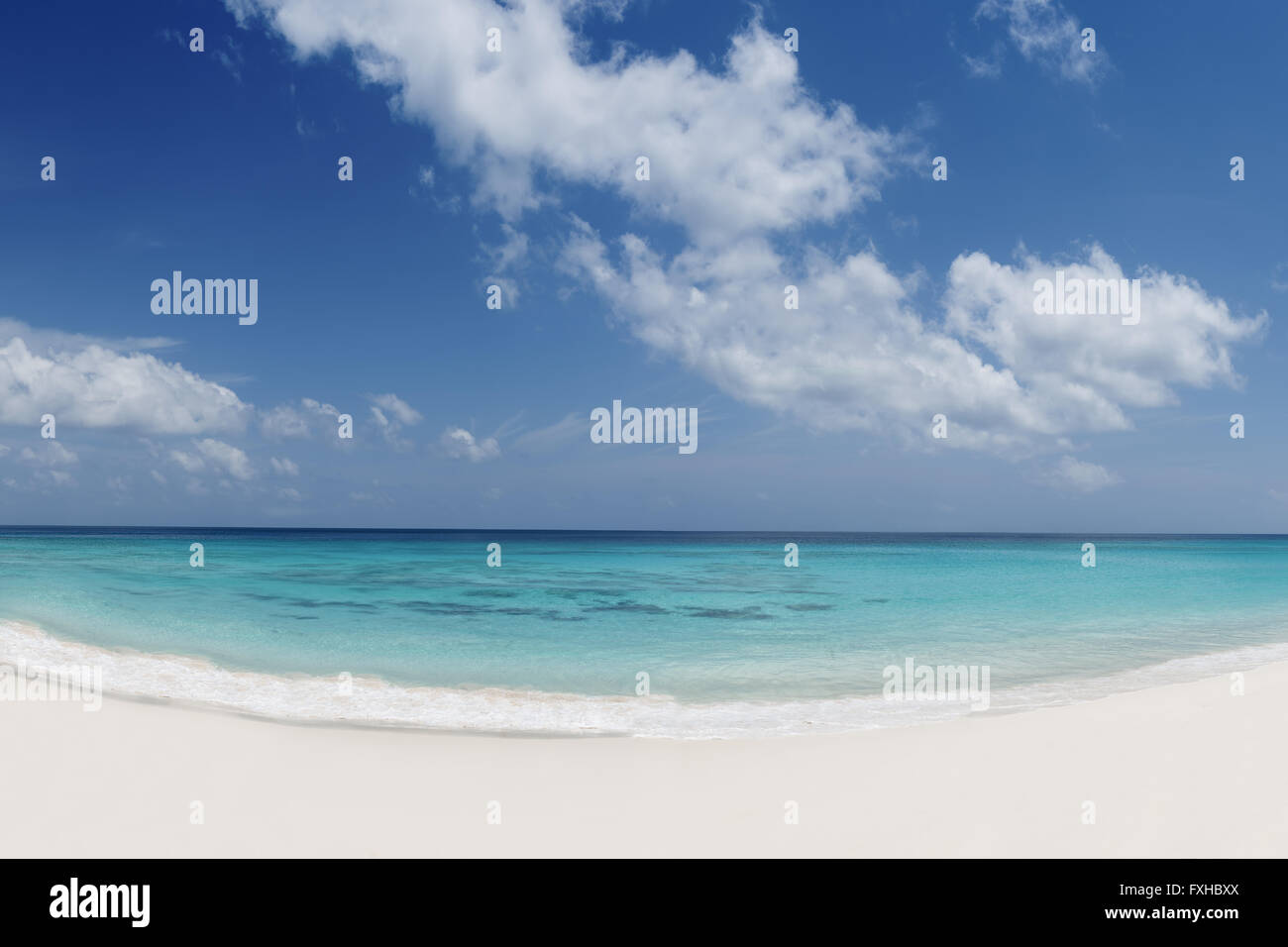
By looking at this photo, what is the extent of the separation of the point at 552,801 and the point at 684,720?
3.66 meters

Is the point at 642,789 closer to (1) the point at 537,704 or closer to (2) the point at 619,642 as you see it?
(1) the point at 537,704

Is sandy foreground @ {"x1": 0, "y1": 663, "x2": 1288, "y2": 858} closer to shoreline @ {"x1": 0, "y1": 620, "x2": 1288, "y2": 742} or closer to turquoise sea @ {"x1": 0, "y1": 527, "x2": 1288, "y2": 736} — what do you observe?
shoreline @ {"x1": 0, "y1": 620, "x2": 1288, "y2": 742}

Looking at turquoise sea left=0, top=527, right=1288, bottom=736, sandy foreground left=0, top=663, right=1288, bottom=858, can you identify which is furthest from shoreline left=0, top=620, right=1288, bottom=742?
sandy foreground left=0, top=663, right=1288, bottom=858

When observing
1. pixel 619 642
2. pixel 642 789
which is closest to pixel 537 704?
pixel 642 789

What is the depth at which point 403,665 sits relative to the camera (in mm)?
13625

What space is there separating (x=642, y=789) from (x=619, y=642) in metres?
9.99

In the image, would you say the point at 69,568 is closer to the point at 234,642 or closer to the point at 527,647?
the point at 234,642

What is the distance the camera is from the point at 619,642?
16391 millimetres

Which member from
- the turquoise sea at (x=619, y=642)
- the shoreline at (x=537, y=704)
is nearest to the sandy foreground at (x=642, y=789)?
the shoreline at (x=537, y=704)

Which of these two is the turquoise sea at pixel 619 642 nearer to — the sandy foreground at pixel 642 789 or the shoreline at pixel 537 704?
the shoreline at pixel 537 704

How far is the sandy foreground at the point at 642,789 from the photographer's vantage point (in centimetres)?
543

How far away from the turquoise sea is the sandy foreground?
141 centimetres

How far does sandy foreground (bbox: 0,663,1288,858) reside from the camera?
5426 millimetres
